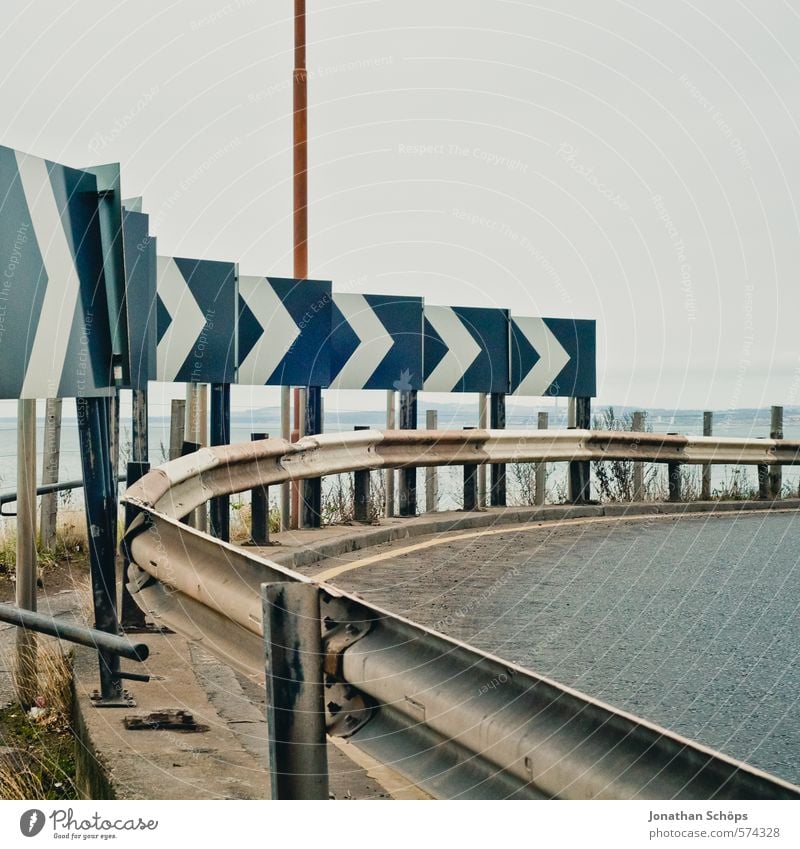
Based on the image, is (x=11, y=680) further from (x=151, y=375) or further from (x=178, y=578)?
(x=151, y=375)

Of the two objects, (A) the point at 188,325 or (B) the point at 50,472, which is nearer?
(B) the point at 50,472

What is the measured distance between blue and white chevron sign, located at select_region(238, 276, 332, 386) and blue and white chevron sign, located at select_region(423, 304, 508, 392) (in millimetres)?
1511

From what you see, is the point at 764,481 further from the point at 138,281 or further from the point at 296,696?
the point at 296,696

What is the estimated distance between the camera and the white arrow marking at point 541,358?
44.1 feet

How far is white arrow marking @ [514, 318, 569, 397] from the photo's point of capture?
13.4 meters

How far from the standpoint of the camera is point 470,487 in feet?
40.3

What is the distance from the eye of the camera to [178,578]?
419cm

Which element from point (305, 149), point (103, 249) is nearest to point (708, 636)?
point (103, 249)

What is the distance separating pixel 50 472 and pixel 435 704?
7.77 metres

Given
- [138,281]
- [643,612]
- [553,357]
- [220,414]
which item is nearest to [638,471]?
[553,357]

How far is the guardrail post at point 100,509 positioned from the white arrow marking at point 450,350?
804 centimetres

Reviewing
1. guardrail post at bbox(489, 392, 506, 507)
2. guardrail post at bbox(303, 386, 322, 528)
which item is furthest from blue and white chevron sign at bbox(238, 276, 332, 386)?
guardrail post at bbox(489, 392, 506, 507)

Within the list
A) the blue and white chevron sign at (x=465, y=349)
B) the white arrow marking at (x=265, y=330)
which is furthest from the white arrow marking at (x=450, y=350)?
the white arrow marking at (x=265, y=330)
